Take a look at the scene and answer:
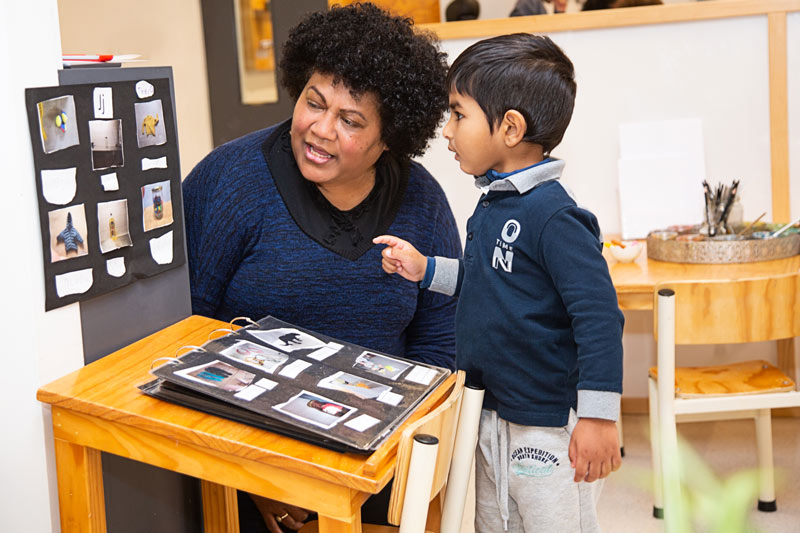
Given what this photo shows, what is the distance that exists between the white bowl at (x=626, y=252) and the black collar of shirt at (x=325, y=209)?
102 centimetres

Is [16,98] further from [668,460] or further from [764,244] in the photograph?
[764,244]

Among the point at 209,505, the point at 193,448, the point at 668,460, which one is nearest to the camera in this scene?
the point at 193,448

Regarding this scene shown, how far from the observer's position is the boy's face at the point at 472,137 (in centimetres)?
152

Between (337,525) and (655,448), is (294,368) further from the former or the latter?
(655,448)

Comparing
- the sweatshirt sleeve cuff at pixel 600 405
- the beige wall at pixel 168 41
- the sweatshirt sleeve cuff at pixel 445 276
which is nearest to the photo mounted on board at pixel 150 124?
the sweatshirt sleeve cuff at pixel 445 276

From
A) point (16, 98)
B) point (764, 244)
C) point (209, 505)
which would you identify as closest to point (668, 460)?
point (764, 244)

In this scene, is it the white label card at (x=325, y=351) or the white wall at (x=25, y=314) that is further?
the white label card at (x=325, y=351)

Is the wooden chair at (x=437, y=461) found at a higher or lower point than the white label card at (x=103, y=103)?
lower

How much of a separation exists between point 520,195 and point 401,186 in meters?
0.48

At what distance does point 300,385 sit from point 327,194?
25.9 inches

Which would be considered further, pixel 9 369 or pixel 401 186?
pixel 401 186

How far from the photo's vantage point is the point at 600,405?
4.42 feet

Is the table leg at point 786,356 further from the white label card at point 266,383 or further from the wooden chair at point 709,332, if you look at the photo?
the white label card at point 266,383

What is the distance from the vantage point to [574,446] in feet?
4.57
